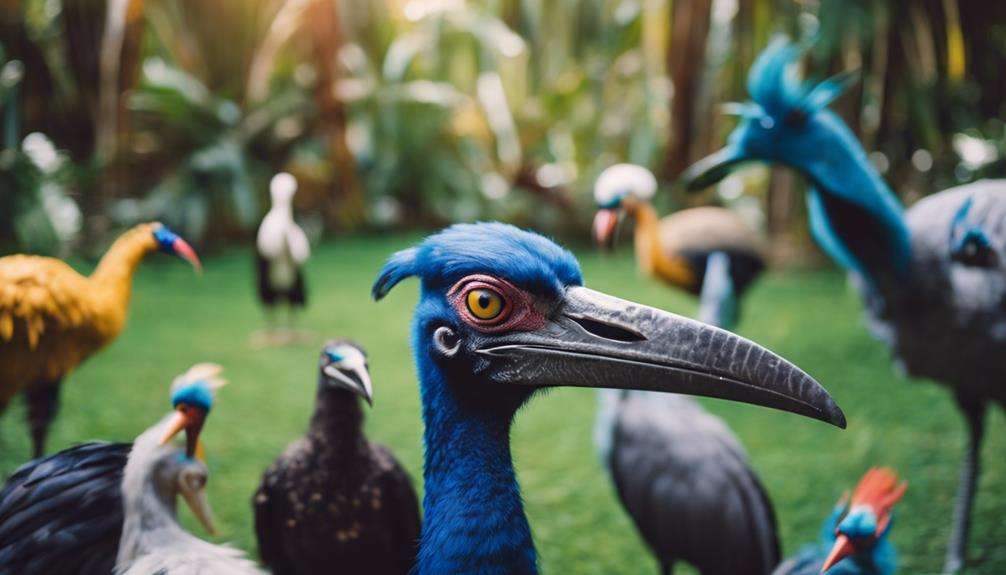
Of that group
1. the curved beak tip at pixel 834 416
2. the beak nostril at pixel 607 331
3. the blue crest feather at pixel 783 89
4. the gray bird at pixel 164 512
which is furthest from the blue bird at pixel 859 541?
the gray bird at pixel 164 512

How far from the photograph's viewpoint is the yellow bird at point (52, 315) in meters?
2.56

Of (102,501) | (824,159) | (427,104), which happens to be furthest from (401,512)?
(427,104)

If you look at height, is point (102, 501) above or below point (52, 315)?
below

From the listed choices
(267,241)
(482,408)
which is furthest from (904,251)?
(267,241)

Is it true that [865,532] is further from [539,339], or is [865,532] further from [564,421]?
[564,421]

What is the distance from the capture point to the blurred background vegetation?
6.05m

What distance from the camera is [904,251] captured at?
8.36ft

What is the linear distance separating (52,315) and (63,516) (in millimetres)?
1040

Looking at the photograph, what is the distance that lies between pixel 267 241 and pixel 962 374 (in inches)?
152

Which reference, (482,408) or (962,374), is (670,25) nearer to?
(962,374)

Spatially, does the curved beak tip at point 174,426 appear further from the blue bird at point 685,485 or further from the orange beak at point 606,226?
the orange beak at point 606,226

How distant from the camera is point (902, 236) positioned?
8.30ft

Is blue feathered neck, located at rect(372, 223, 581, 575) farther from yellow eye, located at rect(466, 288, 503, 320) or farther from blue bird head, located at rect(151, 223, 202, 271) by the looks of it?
blue bird head, located at rect(151, 223, 202, 271)

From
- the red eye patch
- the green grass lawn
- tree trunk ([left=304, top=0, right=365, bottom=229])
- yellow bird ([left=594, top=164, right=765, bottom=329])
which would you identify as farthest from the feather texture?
tree trunk ([left=304, top=0, right=365, bottom=229])
